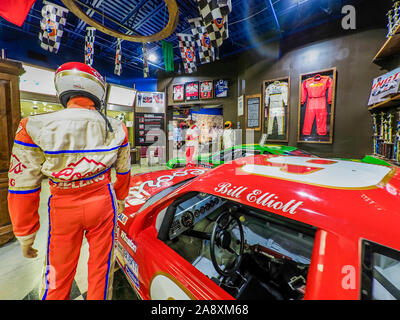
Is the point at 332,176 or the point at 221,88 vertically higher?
the point at 221,88

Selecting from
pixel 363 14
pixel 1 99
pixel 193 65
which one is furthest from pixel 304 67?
pixel 1 99

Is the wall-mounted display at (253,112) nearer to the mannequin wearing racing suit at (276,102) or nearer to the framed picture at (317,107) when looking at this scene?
the mannequin wearing racing suit at (276,102)

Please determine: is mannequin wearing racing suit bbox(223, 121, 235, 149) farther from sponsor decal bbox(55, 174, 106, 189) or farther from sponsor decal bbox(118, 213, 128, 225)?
sponsor decal bbox(55, 174, 106, 189)

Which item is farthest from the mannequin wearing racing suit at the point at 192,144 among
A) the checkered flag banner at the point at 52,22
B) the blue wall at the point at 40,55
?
the blue wall at the point at 40,55

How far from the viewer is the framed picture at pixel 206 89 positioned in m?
6.72

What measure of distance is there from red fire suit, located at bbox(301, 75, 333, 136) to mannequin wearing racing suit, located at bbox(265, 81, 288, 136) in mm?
512

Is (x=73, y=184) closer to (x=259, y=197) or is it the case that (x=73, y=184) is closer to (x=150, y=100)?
(x=259, y=197)

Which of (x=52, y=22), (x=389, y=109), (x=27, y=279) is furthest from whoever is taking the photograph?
(x=52, y=22)

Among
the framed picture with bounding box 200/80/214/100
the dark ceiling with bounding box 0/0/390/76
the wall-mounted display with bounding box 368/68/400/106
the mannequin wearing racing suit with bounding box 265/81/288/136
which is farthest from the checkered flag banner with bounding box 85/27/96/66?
the wall-mounted display with bounding box 368/68/400/106

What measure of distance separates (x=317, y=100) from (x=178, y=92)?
5222 millimetres

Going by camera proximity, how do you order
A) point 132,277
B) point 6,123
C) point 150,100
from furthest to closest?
point 150,100, point 6,123, point 132,277

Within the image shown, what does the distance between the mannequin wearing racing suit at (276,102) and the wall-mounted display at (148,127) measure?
4748 mm

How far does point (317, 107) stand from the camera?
454 centimetres

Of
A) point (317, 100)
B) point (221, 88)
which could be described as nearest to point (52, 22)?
point (221, 88)
